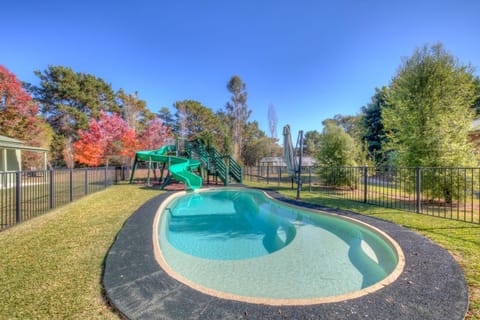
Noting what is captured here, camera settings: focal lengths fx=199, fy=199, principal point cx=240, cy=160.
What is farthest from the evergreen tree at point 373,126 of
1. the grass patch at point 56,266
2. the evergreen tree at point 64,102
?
the evergreen tree at point 64,102

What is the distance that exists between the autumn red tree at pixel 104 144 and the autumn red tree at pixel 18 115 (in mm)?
2920

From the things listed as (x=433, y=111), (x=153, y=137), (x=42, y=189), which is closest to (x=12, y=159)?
(x=153, y=137)

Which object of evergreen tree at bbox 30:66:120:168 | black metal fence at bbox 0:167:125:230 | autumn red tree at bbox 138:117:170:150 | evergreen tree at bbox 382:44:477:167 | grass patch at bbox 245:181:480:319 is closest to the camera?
grass patch at bbox 245:181:480:319

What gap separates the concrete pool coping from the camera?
1.80 meters

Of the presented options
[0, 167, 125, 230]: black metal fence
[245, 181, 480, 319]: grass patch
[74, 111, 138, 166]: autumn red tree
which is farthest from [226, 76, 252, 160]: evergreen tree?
[245, 181, 480, 319]: grass patch

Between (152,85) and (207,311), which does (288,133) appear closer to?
(207,311)

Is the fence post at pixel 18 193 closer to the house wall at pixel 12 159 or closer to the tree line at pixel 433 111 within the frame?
the tree line at pixel 433 111

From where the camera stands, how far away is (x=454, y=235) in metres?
3.71

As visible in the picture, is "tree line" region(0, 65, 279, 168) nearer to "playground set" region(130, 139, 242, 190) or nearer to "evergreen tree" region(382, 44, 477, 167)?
"playground set" region(130, 139, 242, 190)

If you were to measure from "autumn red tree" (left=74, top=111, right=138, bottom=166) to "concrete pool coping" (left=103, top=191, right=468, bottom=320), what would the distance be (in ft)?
58.1

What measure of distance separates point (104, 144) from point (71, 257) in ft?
59.6

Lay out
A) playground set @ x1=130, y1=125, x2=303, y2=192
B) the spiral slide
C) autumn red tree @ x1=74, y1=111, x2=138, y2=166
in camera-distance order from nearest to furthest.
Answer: playground set @ x1=130, y1=125, x2=303, y2=192 < the spiral slide < autumn red tree @ x1=74, y1=111, x2=138, y2=166

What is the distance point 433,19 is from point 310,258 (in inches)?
383

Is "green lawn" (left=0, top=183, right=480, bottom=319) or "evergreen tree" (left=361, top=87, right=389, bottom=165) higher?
"evergreen tree" (left=361, top=87, right=389, bottom=165)
